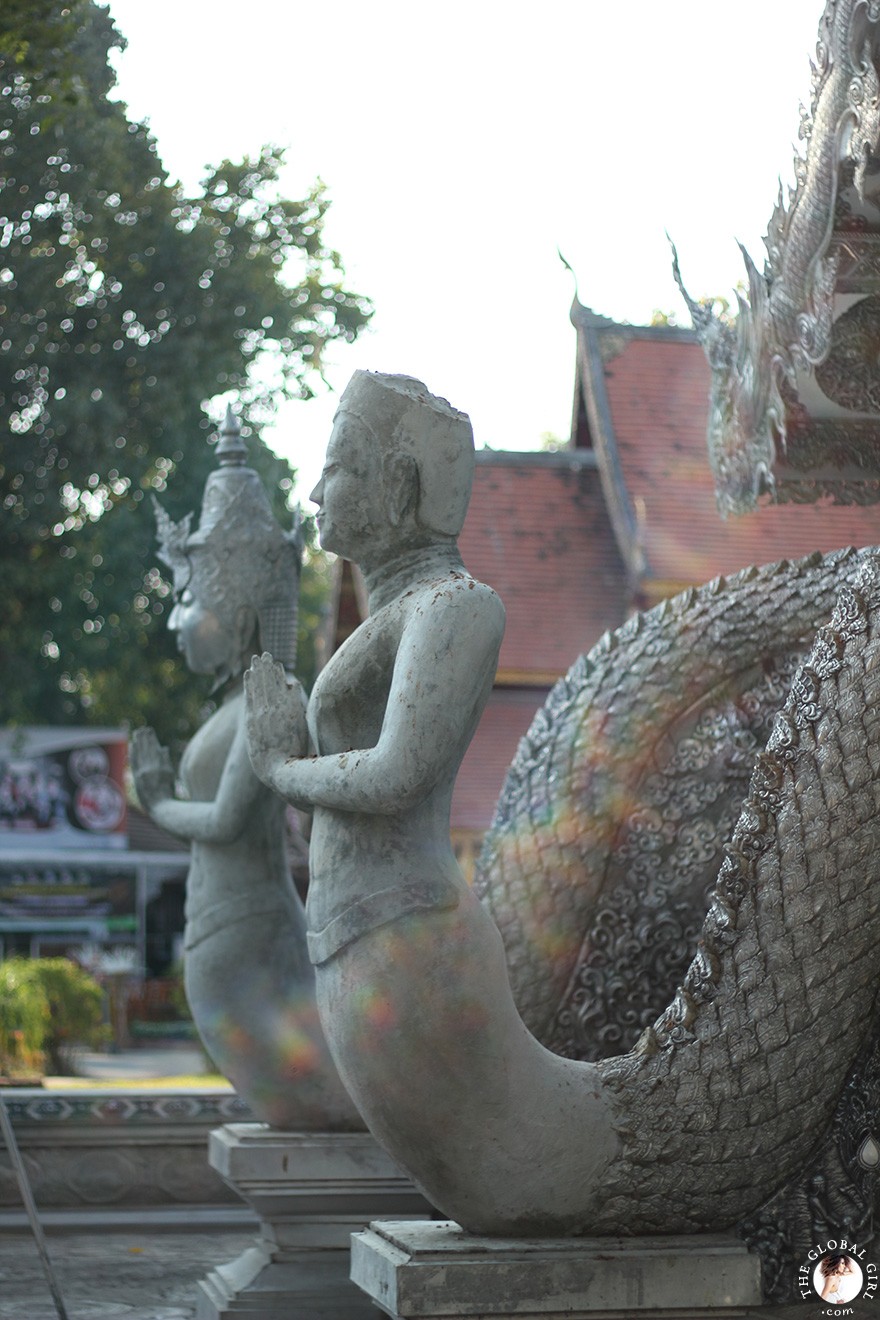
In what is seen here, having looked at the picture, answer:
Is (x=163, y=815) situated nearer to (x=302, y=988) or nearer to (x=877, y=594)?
(x=302, y=988)

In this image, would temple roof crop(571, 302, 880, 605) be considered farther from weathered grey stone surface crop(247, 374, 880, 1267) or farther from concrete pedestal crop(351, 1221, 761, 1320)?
concrete pedestal crop(351, 1221, 761, 1320)

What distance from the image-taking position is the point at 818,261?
4.69m

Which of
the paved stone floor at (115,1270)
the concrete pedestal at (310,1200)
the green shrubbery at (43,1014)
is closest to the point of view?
the concrete pedestal at (310,1200)

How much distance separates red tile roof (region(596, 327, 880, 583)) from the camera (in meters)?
14.8

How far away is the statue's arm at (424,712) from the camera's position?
127 inches

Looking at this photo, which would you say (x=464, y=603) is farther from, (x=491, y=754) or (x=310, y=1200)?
(x=491, y=754)

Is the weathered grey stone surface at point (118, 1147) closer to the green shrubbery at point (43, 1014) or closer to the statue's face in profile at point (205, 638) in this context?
the statue's face in profile at point (205, 638)

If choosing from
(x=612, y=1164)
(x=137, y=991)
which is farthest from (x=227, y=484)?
(x=137, y=991)

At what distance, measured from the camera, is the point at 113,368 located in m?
17.6

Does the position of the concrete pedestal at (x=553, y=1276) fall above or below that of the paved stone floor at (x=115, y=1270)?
above

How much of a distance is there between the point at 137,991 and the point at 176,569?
19.2 m

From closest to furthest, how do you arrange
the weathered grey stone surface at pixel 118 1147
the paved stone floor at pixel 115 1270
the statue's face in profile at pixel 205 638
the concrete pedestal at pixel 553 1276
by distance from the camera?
1. the concrete pedestal at pixel 553 1276
2. the paved stone floor at pixel 115 1270
3. the statue's face in profile at pixel 205 638
4. the weathered grey stone surface at pixel 118 1147

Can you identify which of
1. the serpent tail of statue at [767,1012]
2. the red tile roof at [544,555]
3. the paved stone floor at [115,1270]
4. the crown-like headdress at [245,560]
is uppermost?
the red tile roof at [544,555]

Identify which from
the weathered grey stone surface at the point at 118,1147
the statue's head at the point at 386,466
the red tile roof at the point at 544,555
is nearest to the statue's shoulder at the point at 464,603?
the statue's head at the point at 386,466
